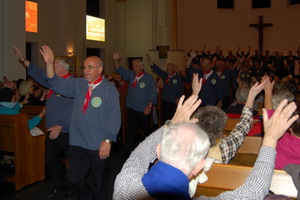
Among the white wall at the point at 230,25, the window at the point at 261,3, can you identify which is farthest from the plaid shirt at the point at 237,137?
the window at the point at 261,3

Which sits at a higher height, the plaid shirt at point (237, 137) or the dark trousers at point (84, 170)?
the plaid shirt at point (237, 137)

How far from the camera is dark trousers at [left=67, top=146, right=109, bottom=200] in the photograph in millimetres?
3807

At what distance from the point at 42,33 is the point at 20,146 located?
10367 mm

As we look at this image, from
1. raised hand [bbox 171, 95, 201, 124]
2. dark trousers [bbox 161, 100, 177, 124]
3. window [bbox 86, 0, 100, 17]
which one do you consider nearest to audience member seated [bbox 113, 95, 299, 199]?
raised hand [bbox 171, 95, 201, 124]

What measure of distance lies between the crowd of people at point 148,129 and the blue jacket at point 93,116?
11 millimetres

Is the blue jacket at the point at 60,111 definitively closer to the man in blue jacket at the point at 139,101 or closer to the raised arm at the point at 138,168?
the man in blue jacket at the point at 139,101

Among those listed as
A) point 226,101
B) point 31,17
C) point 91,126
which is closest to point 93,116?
point 91,126

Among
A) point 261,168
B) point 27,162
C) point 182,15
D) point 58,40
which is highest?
point 182,15

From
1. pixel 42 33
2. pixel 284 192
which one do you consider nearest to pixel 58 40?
pixel 42 33

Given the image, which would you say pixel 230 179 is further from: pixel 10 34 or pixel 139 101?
pixel 10 34

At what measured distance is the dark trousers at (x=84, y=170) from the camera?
150 inches

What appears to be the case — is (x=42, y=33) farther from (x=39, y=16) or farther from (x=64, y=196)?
(x=64, y=196)

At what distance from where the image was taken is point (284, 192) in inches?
98.4

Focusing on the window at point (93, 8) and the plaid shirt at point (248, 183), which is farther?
the window at point (93, 8)
